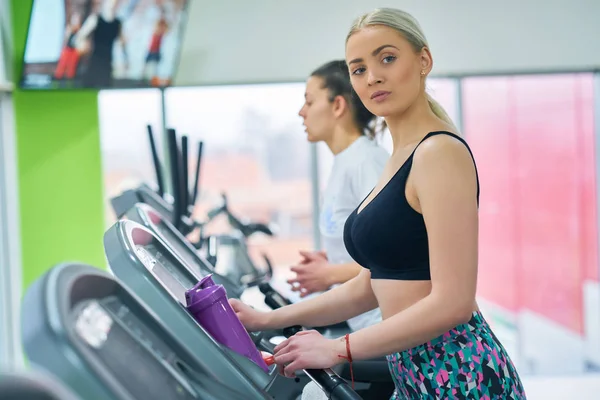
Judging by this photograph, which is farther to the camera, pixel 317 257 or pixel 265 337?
pixel 317 257

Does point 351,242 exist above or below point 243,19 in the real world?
below

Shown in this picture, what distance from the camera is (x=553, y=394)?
4855 mm

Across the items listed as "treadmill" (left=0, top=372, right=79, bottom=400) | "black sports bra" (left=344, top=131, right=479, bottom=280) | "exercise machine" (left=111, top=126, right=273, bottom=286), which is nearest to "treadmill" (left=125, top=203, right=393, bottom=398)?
"exercise machine" (left=111, top=126, right=273, bottom=286)

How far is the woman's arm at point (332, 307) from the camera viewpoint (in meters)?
1.59

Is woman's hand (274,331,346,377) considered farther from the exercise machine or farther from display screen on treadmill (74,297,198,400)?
the exercise machine

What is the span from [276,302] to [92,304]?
96 centimetres

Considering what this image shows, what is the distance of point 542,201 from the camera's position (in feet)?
19.8

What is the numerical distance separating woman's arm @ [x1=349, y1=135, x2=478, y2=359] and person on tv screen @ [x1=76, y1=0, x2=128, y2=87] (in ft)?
12.0

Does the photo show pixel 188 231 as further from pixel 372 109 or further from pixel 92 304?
pixel 92 304

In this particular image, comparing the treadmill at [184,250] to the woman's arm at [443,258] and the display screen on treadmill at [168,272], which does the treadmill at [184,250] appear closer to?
the display screen on treadmill at [168,272]

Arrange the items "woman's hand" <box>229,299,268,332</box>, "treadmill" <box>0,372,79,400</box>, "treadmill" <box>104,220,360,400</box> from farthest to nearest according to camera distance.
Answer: "woman's hand" <box>229,299,268,332</box> < "treadmill" <box>104,220,360,400</box> < "treadmill" <box>0,372,79,400</box>

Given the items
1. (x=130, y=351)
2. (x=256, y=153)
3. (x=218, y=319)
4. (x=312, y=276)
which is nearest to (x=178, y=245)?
(x=312, y=276)

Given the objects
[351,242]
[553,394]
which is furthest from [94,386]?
[553,394]

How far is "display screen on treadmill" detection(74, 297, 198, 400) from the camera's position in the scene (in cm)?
84
